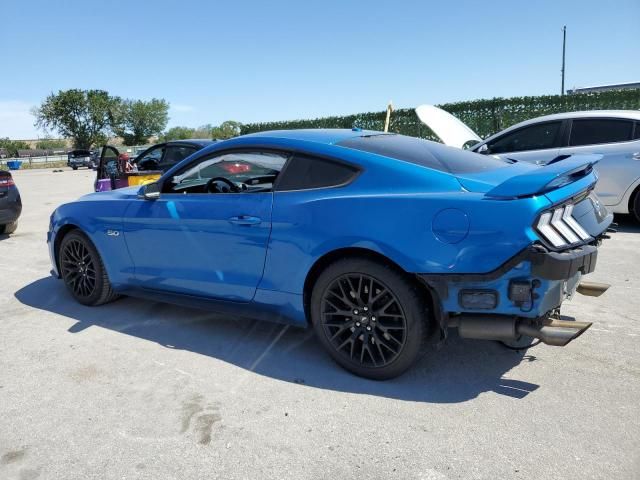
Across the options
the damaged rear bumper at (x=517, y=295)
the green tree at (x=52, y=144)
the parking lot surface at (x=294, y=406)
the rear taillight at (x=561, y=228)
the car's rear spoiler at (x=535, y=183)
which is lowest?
the parking lot surface at (x=294, y=406)

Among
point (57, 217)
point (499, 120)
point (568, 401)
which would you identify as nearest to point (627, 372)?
point (568, 401)

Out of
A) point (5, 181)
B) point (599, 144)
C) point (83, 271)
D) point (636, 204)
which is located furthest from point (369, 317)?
point (5, 181)

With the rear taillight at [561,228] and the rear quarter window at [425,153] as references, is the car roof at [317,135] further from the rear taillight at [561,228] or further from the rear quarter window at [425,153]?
the rear taillight at [561,228]

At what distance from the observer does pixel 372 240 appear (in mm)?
2898

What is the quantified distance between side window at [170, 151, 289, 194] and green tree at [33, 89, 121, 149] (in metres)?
64.7

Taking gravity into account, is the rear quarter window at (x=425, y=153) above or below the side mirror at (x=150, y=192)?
above

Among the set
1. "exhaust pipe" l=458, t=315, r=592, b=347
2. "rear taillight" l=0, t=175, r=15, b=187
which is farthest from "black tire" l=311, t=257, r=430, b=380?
"rear taillight" l=0, t=175, r=15, b=187

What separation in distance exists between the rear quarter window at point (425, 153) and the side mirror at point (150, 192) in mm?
1608

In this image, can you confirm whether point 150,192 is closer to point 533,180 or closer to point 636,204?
point 533,180

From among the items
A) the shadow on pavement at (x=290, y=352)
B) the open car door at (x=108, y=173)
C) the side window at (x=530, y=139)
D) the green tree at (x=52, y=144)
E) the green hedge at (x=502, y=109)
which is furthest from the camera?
the green tree at (x=52, y=144)

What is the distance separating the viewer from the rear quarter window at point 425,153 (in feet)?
10.1

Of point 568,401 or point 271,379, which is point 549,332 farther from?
point 271,379

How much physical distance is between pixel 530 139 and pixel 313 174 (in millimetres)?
5210

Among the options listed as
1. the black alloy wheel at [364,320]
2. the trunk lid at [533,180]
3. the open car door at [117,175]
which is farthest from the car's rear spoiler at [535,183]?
the open car door at [117,175]
